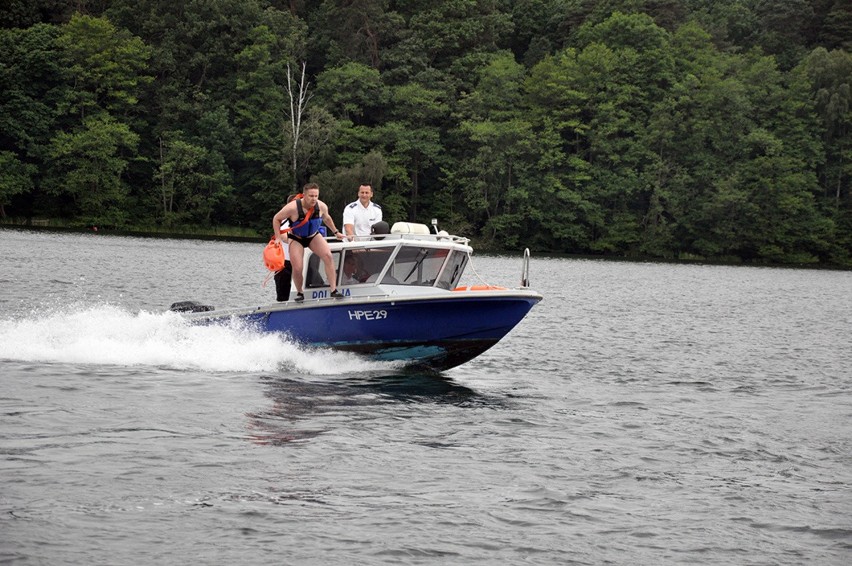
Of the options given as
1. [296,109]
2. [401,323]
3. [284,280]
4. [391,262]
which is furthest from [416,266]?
[296,109]

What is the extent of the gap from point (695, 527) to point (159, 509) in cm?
552

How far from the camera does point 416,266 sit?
65.9ft

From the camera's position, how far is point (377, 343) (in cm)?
1991

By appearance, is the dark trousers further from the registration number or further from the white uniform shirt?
the registration number

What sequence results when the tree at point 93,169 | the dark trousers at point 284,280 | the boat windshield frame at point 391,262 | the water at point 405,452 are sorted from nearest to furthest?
the water at point 405,452 → the boat windshield frame at point 391,262 → the dark trousers at point 284,280 → the tree at point 93,169

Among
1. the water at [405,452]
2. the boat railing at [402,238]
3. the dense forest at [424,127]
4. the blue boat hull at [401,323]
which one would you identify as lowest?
the water at [405,452]

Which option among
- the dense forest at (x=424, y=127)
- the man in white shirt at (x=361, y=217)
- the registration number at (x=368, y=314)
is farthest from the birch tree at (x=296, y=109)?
the registration number at (x=368, y=314)

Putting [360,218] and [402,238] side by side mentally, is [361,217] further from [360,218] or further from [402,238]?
[402,238]

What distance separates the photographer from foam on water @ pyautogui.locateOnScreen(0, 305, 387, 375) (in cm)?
2014

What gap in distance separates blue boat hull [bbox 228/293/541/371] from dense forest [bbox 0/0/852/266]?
6640cm

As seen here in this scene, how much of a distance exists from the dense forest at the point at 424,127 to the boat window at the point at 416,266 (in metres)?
66.2

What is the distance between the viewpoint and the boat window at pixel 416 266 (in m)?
20.0

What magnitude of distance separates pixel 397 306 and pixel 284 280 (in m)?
2.21

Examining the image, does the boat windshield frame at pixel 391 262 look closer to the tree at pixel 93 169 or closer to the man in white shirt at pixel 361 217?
the man in white shirt at pixel 361 217
